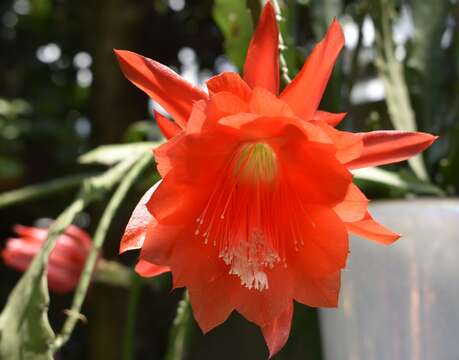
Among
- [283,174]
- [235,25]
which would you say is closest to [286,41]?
[235,25]

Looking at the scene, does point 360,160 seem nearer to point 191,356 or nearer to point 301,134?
point 301,134

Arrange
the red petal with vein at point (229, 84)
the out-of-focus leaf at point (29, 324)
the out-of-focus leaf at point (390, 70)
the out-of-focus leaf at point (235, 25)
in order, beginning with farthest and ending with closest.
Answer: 1. the out-of-focus leaf at point (390, 70)
2. the out-of-focus leaf at point (235, 25)
3. the out-of-focus leaf at point (29, 324)
4. the red petal with vein at point (229, 84)

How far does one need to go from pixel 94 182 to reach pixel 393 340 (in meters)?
0.31

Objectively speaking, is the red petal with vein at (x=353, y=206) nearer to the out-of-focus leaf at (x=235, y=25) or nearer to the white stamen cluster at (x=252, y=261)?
the white stamen cluster at (x=252, y=261)

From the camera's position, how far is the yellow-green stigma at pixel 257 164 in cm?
49

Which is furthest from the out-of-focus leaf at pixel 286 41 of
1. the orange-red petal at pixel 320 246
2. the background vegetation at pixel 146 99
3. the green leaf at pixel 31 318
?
the green leaf at pixel 31 318

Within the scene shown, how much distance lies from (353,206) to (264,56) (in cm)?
10

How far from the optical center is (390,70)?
2.66ft

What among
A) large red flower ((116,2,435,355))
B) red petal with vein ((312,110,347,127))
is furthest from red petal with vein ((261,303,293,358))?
red petal with vein ((312,110,347,127))

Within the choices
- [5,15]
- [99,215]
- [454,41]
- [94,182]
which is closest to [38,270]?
[94,182]

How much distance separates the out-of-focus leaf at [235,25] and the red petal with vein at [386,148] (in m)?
0.26

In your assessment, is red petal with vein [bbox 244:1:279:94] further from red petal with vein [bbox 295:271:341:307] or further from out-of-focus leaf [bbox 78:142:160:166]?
out-of-focus leaf [bbox 78:142:160:166]

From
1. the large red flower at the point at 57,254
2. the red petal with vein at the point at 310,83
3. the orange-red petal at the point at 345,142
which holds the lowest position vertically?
the large red flower at the point at 57,254

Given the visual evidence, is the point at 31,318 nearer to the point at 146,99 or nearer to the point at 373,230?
the point at 373,230
